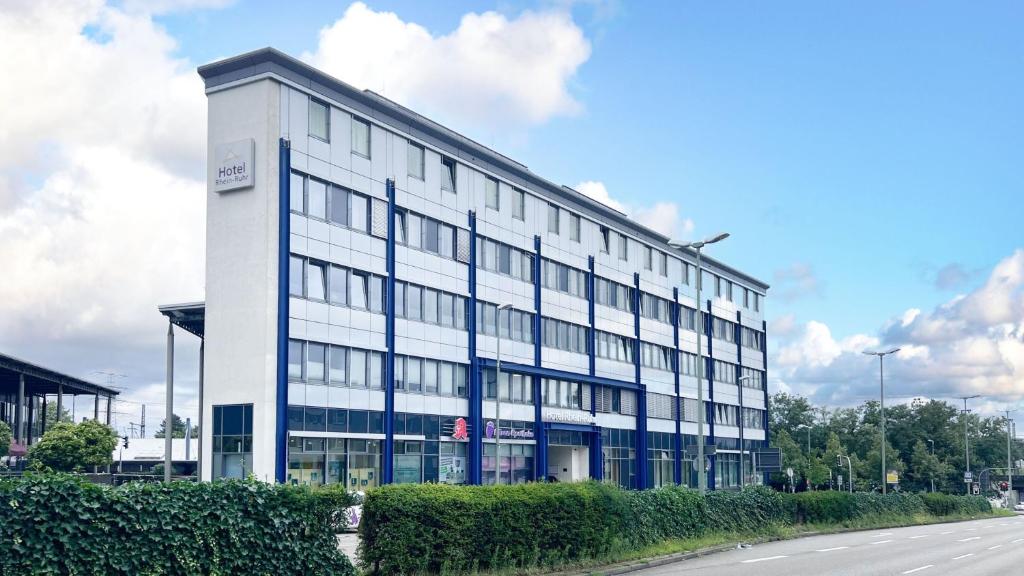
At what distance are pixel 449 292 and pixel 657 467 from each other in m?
26.3

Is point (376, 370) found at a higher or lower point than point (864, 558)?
higher

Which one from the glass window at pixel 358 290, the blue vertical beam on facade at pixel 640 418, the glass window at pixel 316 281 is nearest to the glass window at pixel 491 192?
the glass window at pixel 358 290

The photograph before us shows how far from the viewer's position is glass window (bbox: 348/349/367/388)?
142ft

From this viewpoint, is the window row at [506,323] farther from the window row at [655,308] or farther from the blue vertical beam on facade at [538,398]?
the window row at [655,308]

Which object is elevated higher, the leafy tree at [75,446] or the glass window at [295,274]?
the glass window at [295,274]

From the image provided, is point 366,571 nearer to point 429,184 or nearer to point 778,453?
point 429,184

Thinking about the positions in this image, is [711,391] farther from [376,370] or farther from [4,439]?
[4,439]

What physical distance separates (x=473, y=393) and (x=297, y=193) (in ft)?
46.8

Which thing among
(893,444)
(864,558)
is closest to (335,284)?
(864,558)

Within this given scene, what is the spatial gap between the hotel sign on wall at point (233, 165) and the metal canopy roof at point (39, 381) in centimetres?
3925

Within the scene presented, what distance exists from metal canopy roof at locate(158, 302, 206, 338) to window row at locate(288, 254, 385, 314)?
14.4 ft

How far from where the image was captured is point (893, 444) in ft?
465

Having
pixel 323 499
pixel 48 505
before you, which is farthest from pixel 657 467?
pixel 48 505

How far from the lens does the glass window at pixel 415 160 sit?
47469mm
